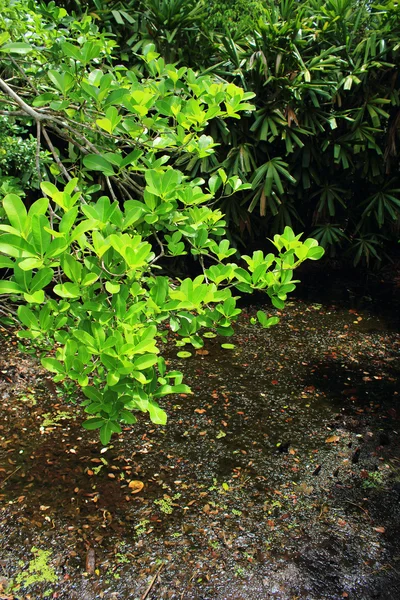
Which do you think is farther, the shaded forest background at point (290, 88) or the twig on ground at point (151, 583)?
the shaded forest background at point (290, 88)

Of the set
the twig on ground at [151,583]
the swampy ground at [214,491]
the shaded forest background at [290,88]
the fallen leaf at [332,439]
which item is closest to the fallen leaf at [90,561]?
the swampy ground at [214,491]

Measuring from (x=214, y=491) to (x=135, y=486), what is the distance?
A: 0.35m

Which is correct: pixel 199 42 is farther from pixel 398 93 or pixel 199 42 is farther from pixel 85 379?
pixel 85 379

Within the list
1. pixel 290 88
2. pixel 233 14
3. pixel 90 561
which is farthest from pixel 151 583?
pixel 233 14

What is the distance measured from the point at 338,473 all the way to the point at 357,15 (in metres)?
3.71

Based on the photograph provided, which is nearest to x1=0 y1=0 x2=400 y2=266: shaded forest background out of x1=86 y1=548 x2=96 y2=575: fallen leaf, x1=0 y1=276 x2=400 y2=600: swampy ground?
x1=0 y1=276 x2=400 y2=600: swampy ground

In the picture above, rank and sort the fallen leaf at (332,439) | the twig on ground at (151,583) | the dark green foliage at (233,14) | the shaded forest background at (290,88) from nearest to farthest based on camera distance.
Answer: the twig on ground at (151,583)
the fallen leaf at (332,439)
the shaded forest background at (290,88)
the dark green foliage at (233,14)

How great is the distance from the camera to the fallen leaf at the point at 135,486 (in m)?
2.00

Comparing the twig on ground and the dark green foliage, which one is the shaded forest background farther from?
the twig on ground

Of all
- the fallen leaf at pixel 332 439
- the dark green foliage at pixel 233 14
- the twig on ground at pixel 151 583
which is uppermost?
the dark green foliage at pixel 233 14

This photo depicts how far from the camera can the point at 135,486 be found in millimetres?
2025

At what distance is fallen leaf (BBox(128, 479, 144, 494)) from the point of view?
2004 mm

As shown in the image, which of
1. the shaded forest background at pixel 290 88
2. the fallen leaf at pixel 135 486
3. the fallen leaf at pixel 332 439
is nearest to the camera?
the fallen leaf at pixel 135 486

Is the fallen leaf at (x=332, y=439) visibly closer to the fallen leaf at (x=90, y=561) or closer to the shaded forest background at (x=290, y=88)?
the fallen leaf at (x=90, y=561)
